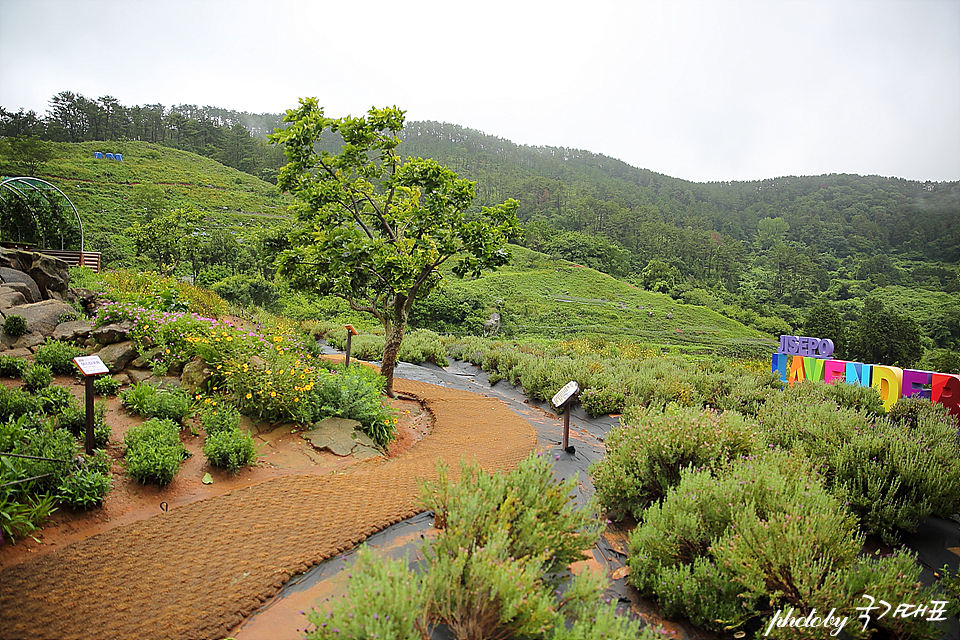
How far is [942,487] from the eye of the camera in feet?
12.6

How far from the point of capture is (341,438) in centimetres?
611

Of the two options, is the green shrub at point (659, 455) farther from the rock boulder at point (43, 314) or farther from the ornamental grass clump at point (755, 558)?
the rock boulder at point (43, 314)

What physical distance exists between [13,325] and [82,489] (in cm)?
492

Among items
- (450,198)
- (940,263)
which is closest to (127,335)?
(450,198)

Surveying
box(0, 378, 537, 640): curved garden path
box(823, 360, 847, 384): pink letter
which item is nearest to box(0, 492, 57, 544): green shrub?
box(0, 378, 537, 640): curved garden path

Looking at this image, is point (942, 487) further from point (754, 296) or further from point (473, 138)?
point (473, 138)

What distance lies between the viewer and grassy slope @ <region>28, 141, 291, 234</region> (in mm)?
40406

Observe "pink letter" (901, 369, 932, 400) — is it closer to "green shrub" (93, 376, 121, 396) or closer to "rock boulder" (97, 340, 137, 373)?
"green shrub" (93, 376, 121, 396)

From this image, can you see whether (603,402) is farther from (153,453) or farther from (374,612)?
(374,612)

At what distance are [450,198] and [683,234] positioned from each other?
73309mm

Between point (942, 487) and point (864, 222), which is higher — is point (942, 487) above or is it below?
below

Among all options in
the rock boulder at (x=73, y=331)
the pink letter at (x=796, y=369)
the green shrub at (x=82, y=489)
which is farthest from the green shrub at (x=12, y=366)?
the pink letter at (x=796, y=369)

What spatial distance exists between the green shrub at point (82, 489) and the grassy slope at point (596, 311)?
30.0m

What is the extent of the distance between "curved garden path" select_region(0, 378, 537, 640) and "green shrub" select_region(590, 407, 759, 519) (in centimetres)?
185
